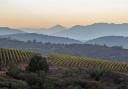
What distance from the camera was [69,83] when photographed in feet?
101

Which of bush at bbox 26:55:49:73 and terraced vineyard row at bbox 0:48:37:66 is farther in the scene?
terraced vineyard row at bbox 0:48:37:66

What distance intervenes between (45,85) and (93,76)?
43.0 feet

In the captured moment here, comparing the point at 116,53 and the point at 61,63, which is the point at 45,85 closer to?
the point at 61,63

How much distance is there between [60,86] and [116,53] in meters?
169

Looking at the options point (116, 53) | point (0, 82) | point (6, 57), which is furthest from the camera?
point (116, 53)

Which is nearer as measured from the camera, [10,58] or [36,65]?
[36,65]

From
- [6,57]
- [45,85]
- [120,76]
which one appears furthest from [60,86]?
[6,57]

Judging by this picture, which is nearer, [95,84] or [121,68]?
[95,84]

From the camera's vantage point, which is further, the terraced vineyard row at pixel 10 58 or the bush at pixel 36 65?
the terraced vineyard row at pixel 10 58

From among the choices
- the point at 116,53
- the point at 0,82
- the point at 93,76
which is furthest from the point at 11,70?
the point at 116,53

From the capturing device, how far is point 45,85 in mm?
27453

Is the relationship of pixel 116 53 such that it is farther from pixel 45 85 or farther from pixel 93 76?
pixel 45 85

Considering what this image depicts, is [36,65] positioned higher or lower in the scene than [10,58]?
higher

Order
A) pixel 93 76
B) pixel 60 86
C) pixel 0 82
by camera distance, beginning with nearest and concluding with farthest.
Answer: pixel 0 82, pixel 60 86, pixel 93 76
